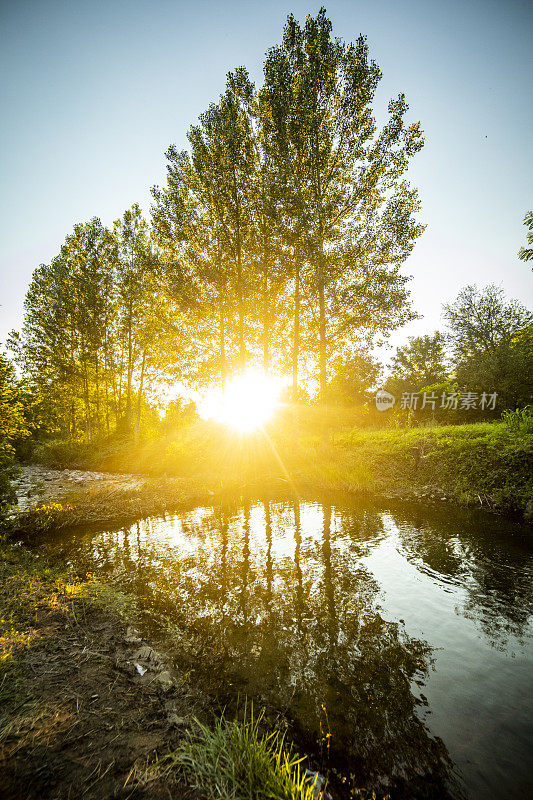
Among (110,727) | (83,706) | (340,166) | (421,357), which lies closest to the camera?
(110,727)

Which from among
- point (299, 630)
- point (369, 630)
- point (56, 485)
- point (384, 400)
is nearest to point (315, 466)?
point (369, 630)

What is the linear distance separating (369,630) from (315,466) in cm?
1148

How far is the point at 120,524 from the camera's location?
33.2ft

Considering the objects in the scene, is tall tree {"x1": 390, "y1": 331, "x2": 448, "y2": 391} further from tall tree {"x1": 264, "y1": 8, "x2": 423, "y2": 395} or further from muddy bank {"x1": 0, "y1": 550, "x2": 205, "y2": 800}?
muddy bank {"x1": 0, "y1": 550, "x2": 205, "y2": 800}

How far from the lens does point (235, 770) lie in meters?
2.26

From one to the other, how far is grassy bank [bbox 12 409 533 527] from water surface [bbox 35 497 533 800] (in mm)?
1804

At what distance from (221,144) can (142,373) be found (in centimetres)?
1854

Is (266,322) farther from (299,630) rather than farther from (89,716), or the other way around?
(89,716)

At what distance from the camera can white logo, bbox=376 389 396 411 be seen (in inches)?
1577

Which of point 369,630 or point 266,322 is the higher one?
point 266,322

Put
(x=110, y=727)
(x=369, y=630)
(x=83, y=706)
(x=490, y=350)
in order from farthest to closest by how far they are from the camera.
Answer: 1. (x=490, y=350)
2. (x=369, y=630)
3. (x=83, y=706)
4. (x=110, y=727)

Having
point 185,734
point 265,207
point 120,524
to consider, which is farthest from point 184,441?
point 185,734

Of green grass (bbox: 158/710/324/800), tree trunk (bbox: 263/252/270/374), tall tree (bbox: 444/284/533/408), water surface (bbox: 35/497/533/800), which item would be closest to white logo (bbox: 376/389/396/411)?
tall tree (bbox: 444/284/533/408)

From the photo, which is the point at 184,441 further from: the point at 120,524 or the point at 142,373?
the point at 120,524
